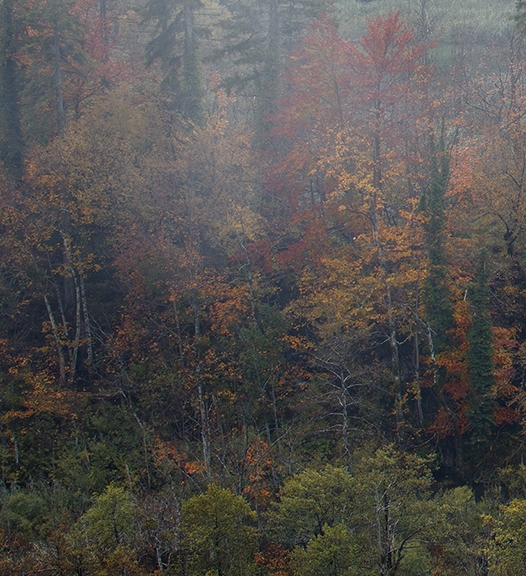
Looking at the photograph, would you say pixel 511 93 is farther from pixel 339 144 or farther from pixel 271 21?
pixel 271 21

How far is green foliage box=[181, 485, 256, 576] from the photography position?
13.6 meters

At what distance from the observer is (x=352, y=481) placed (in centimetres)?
1493

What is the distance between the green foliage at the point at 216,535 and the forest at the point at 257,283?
5.00 ft

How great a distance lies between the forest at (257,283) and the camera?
66.8ft

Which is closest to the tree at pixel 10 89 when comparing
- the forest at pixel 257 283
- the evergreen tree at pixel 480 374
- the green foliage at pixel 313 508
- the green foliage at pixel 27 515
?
the forest at pixel 257 283

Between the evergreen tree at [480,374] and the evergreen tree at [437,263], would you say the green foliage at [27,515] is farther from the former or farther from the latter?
the evergreen tree at [437,263]

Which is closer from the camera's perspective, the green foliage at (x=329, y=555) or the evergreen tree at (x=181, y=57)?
the green foliage at (x=329, y=555)

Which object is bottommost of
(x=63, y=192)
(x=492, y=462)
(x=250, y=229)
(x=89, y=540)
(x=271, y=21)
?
(x=492, y=462)

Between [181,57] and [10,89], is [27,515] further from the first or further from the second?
[181,57]

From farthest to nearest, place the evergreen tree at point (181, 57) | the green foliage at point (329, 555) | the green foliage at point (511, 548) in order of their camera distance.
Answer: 1. the evergreen tree at point (181, 57)
2. the green foliage at point (329, 555)
3. the green foliage at point (511, 548)

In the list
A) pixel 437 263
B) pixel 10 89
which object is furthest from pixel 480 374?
pixel 10 89

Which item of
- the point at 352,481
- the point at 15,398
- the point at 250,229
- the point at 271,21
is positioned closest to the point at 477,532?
the point at 352,481

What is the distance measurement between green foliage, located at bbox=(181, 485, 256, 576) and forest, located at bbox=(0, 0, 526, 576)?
1525 mm

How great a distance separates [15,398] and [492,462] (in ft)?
57.7
